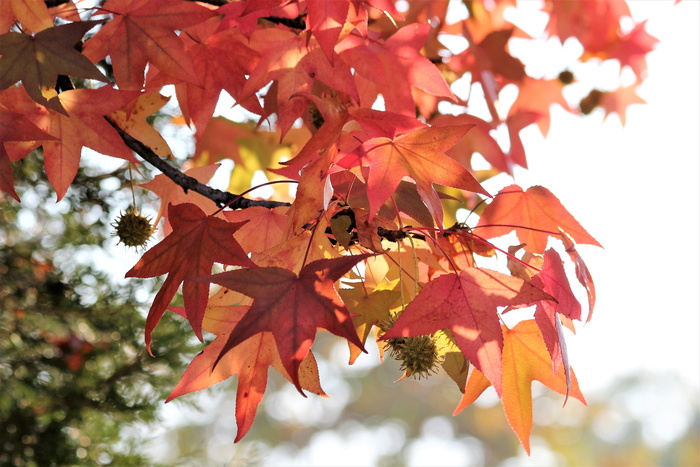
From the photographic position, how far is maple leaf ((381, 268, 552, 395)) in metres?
0.63

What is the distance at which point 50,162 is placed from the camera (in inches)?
31.3

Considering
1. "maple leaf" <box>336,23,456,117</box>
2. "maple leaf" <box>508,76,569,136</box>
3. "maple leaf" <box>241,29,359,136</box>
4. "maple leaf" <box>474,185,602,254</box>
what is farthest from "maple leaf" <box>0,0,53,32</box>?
"maple leaf" <box>508,76,569,136</box>

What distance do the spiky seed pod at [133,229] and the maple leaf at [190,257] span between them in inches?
12.0

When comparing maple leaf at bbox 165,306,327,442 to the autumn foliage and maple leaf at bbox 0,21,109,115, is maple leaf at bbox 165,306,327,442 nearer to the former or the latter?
the autumn foliage

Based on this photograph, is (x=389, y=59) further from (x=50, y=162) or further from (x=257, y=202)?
(x=50, y=162)

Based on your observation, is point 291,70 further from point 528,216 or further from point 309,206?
point 528,216

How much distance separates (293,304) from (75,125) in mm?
377

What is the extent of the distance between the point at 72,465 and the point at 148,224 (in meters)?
0.52

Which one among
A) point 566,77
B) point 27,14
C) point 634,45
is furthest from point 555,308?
point 634,45

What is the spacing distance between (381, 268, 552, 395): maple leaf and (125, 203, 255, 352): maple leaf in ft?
0.56

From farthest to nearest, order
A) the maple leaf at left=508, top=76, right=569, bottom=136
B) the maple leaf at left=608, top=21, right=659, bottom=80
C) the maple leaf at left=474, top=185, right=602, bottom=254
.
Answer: the maple leaf at left=608, top=21, right=659, bottom=80
the maple leaf at left=508, top=76, right=569, bottom=136
the maple leaf at left=474, top=185, right=602, bottom=254

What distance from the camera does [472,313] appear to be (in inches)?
25.6

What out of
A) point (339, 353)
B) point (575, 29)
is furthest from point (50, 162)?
point (339, 353)

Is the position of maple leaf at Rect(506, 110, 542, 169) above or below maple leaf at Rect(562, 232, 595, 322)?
above
